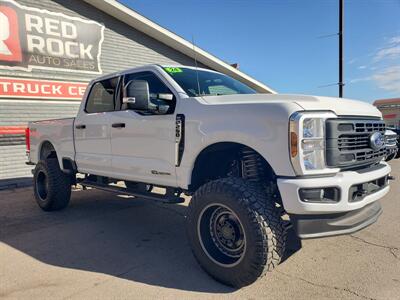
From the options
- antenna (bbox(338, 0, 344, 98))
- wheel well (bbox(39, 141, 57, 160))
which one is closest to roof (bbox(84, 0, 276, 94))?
antenna (bbox(338, 0, 344, 98))

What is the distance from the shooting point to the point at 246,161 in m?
3.35

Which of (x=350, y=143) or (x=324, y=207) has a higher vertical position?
(x=350, y=143)

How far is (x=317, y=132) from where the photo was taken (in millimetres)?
2715

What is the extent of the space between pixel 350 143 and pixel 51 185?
15.1 ft

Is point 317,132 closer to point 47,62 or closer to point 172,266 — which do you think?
point 172,266

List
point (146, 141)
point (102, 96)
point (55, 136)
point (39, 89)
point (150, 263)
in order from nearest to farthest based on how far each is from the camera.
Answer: point (150, 263) < point (146, 141) < point (102, 96) < point (55, 136) < point (39, 89)

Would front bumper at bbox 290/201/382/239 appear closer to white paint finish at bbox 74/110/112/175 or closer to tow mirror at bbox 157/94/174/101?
tow mirror at bbox 157/94/174/101

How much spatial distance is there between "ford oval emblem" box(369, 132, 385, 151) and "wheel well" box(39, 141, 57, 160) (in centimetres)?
502

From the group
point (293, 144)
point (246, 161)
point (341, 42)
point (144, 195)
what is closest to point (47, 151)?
point (144, 195)

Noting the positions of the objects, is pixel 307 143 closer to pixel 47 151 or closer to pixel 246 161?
Result: pixel 246 161

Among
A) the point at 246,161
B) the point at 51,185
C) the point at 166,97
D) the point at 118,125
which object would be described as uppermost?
the point at 166,97

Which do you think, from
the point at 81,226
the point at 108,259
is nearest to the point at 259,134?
the point at 108,259

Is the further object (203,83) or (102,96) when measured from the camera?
(102,96)

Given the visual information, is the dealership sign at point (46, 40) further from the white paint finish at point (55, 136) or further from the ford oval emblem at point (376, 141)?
the ford oval emblem at point (376, 141)
